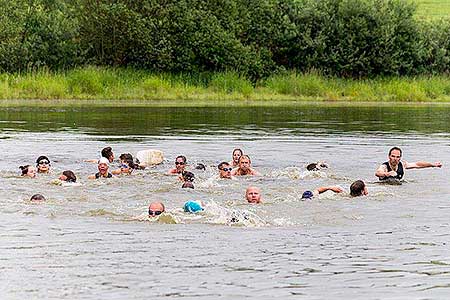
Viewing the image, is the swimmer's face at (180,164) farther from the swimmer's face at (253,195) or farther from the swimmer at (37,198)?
the swimmer at (37,198)

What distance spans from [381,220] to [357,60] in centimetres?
4294

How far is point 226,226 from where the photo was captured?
15.9m

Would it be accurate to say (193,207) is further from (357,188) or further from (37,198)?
(357,188)

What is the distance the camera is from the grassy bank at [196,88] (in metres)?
51.9

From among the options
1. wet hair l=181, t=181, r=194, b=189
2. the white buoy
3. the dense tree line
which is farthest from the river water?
the dense tree line

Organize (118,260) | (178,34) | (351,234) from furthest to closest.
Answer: (178,34), (351,234), (118,260)

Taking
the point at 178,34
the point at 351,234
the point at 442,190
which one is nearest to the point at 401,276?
the point at 351,234

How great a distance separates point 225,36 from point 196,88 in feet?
11.3

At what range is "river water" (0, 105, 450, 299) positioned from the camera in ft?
38.0

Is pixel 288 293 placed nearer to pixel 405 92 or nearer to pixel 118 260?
pixel 118 260

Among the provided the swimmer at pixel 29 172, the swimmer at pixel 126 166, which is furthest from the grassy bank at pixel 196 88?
the swimmer at pixel 29 172

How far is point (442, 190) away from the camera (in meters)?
21.0

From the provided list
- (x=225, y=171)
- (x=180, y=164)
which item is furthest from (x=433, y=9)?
(x=180, y=164)

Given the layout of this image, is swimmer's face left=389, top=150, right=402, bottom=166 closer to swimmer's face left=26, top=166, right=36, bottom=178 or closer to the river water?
the river water
